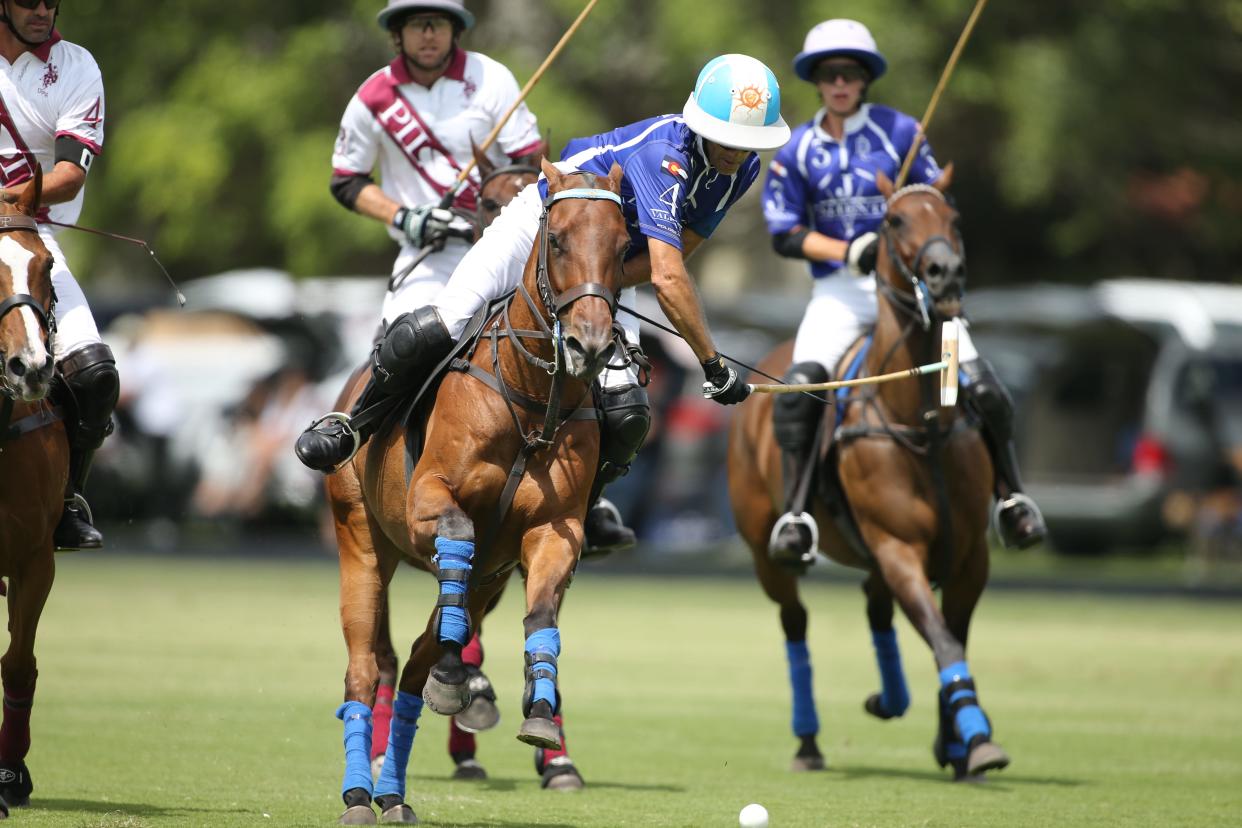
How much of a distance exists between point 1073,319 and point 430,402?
62.2ft

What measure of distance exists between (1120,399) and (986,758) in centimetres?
1871

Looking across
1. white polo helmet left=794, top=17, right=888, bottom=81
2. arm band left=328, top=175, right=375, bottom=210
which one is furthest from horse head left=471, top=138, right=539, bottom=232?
white polo helmet left=794, top=17, right=888, bottom=81

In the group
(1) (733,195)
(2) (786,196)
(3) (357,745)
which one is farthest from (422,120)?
(3) (357,745)

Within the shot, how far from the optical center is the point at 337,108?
97.9 feet

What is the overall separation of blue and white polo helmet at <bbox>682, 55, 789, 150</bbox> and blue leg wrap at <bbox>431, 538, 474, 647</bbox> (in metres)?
1.90

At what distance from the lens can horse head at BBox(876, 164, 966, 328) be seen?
9.95m

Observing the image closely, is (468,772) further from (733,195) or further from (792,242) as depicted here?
(792,242)

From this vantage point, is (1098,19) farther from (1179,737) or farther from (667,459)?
(1179,737)

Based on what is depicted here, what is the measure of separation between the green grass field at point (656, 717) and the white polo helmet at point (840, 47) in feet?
12.4

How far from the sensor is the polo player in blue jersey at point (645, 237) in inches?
310

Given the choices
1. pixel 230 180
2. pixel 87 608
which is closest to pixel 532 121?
pixel 87 608

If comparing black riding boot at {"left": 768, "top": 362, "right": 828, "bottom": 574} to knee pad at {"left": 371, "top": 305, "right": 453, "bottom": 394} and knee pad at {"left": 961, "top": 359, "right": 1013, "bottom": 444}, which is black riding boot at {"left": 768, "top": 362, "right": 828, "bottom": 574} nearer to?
knee pad at {"left": 961, "top": 359, "right": 1013, "bottom": 444}

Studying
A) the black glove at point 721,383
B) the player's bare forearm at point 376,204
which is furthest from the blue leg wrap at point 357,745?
the player's bare forearm at point 376,204

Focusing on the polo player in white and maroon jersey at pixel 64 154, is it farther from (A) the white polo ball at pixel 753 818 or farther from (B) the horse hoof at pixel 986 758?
(B) the horse hoof at pixel 986 758
